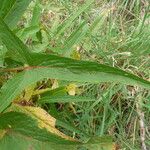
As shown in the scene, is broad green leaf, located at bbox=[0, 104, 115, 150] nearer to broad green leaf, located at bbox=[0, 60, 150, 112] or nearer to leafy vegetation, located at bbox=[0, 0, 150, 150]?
leafy vegetation, located at bbox=[0, 0, 150, 150]

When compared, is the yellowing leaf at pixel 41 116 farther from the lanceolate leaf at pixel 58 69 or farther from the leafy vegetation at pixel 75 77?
the lanceolate leaf at pixel 58 69

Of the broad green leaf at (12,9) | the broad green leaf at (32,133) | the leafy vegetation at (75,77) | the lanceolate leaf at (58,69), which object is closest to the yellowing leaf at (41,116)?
the leafy vegetation at (75,77)

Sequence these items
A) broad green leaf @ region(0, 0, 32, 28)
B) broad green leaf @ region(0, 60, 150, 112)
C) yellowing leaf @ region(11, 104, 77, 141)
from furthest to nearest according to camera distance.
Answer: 1. yellowing leaf @ region(11, 104, 77, 141)
2. broad green leaf @ region(0, 0, 32, 28)
3. broad green leaf @ region(0, 60, 150, 112)

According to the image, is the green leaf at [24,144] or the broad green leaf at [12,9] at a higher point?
the broad green leaf at [12,9]

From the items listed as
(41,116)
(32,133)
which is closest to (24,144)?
(32,133)

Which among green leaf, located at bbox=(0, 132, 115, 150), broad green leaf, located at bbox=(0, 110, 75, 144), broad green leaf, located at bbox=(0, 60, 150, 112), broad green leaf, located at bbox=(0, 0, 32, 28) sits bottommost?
green leaf, located at bbox=(0, 132, 115, 150)

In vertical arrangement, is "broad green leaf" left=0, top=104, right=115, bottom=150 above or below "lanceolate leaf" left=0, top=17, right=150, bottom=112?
below

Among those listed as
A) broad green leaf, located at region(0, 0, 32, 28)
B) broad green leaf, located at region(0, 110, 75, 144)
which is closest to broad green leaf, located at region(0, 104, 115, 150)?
broad green leaf, located at region(0, 110, 75, 144)
